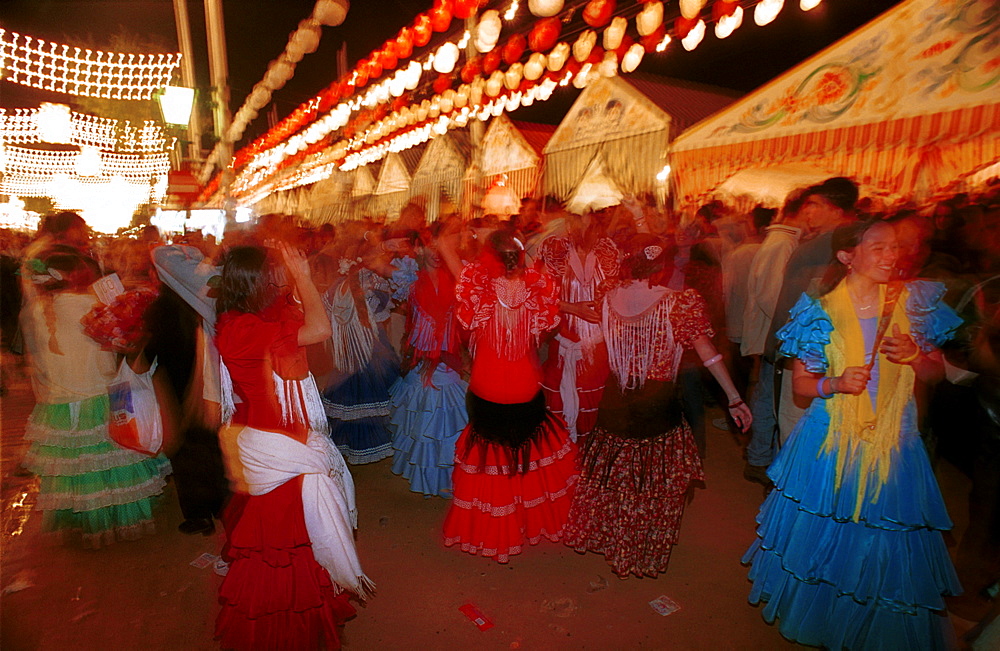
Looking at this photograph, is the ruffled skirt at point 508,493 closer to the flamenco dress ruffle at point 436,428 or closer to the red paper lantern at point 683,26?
the flamenco dress ruffle at point 436,428

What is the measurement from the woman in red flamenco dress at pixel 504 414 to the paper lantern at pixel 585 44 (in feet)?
22.7

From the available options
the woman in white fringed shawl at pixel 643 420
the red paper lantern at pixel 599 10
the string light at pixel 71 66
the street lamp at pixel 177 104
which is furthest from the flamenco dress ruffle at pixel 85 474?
the string light at pixel 71 66

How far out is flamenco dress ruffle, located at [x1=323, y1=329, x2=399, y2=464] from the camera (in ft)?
17.6

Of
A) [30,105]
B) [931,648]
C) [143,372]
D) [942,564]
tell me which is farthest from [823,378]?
[30,105]

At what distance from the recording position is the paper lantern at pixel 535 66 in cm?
1023

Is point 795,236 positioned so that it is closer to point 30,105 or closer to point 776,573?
point 776,573

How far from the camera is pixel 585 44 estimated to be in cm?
922

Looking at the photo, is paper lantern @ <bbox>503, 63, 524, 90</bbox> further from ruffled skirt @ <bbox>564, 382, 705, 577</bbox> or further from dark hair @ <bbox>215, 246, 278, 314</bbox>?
dark hair @ <bbox>215, 246, 278, 314</bbox>

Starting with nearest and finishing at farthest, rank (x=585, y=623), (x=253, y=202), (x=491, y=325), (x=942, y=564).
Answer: (x=942, y=564) < (x=585, y=623) < (x=491, y=325) < (x=253, y=202)

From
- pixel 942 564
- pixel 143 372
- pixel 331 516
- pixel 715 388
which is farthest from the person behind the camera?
pixel 715 388

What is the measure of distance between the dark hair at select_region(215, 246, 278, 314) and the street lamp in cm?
941

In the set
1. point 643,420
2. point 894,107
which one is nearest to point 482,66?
point 894,107

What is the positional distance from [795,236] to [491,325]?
9.66 ft

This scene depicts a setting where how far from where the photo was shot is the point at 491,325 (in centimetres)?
371
